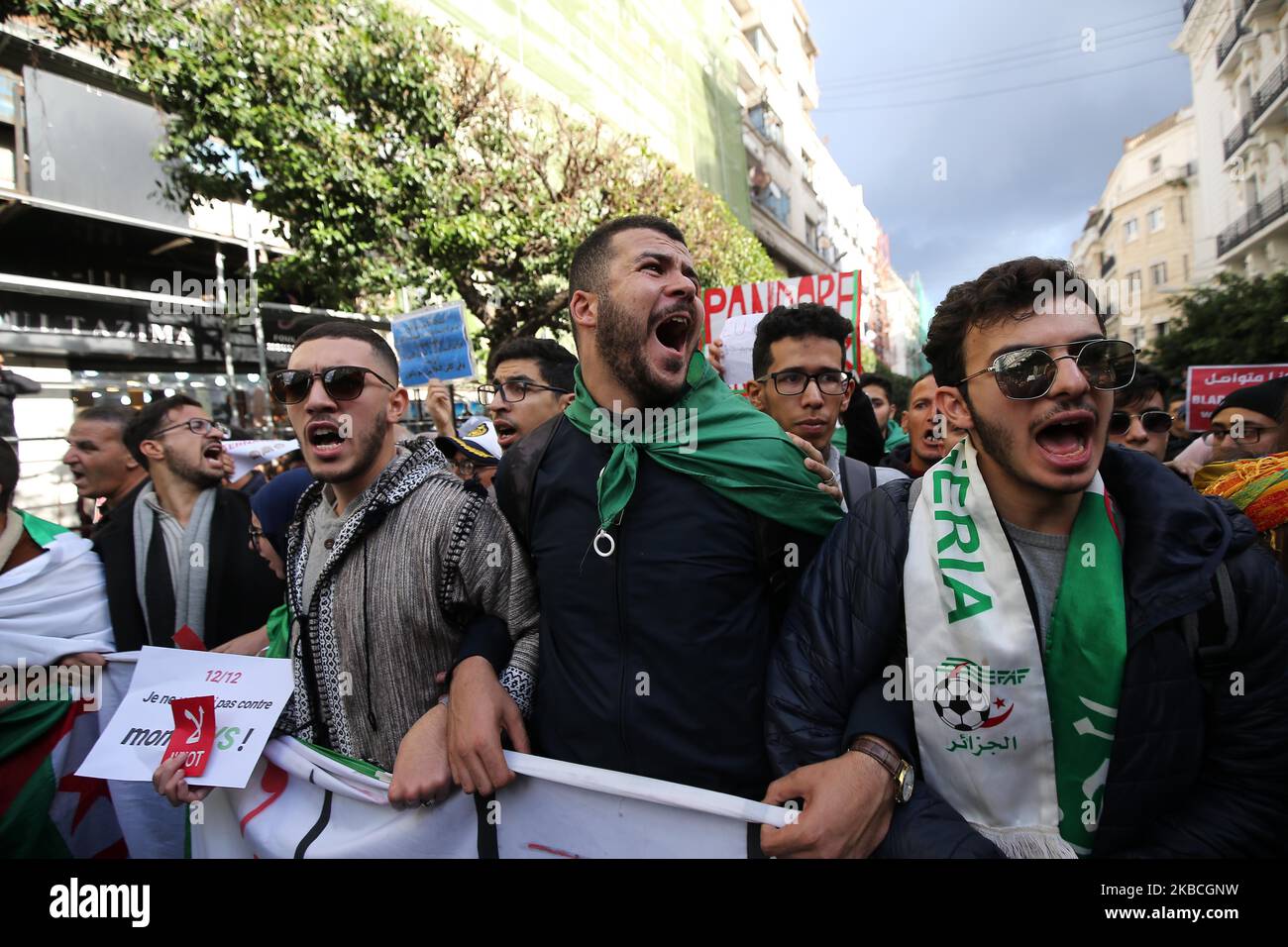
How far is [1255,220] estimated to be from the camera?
25281 millimetres

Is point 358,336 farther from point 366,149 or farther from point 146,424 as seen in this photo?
point 366,149

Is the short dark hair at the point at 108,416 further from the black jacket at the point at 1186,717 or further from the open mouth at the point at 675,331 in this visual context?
the black jacket at the point at 1186,717

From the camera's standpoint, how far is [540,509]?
174 cm

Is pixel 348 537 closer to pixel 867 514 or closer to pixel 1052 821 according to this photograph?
pixel 867 514

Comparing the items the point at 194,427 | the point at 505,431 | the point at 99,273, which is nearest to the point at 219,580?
the point at 194,427

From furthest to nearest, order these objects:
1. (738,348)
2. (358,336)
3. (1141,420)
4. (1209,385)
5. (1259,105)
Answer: (1259,105) < (1209,385) < (738,348) < (1141,420) < (358,336)

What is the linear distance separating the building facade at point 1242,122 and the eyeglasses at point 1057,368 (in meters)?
27.4

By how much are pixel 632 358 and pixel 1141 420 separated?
3861 millimetres

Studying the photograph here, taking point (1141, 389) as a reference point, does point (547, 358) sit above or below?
above

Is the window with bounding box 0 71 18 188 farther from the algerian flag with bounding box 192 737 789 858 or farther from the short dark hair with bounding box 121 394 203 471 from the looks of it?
the algerian flag with bounding box 192 737 789 858

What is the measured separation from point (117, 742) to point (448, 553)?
3.54 ft

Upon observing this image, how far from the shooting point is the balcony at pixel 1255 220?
75.8 feet

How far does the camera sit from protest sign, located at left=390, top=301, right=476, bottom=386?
23.4 feet

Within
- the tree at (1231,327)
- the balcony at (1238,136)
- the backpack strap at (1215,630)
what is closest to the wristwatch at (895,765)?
the backpack strap at (1215,630)
